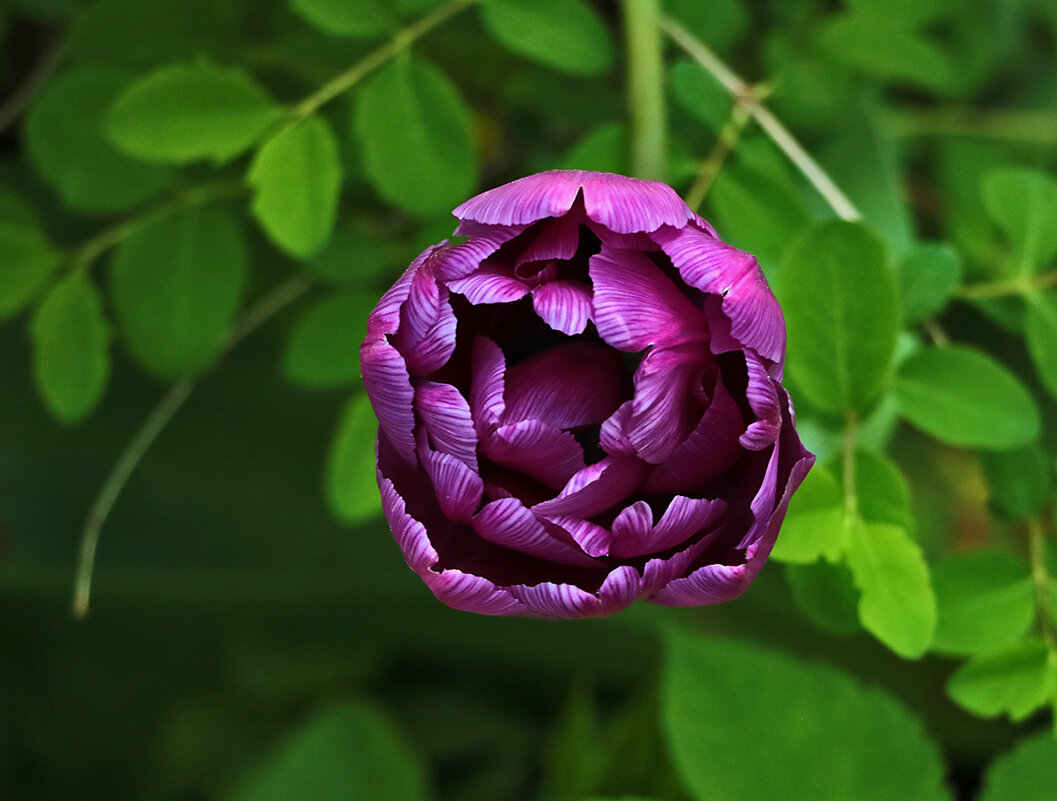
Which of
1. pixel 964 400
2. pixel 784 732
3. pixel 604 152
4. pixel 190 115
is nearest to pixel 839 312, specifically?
pixel 964 400

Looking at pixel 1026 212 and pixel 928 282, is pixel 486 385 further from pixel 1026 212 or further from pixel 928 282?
pixel 1026 212

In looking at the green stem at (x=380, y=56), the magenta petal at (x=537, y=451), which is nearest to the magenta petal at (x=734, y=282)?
the magenta petal at (x=537, y=451)

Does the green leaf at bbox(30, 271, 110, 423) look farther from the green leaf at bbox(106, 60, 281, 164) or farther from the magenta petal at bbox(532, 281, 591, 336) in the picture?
the magenta petal at bbox(532, 281, 591, 336)

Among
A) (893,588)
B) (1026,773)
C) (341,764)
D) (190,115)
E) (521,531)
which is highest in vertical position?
(190,115)

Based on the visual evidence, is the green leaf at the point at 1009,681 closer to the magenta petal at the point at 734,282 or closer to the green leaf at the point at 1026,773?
the green leaf at the point at 1026,773

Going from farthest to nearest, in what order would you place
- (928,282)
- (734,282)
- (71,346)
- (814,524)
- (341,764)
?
(341,764) → (71,346) → (928,282) → (814,524) → (734,282)

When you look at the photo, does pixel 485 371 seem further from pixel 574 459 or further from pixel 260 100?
pixel 260 100

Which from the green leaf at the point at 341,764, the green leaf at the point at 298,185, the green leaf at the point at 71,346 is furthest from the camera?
the green leaf at the point at 341,764
